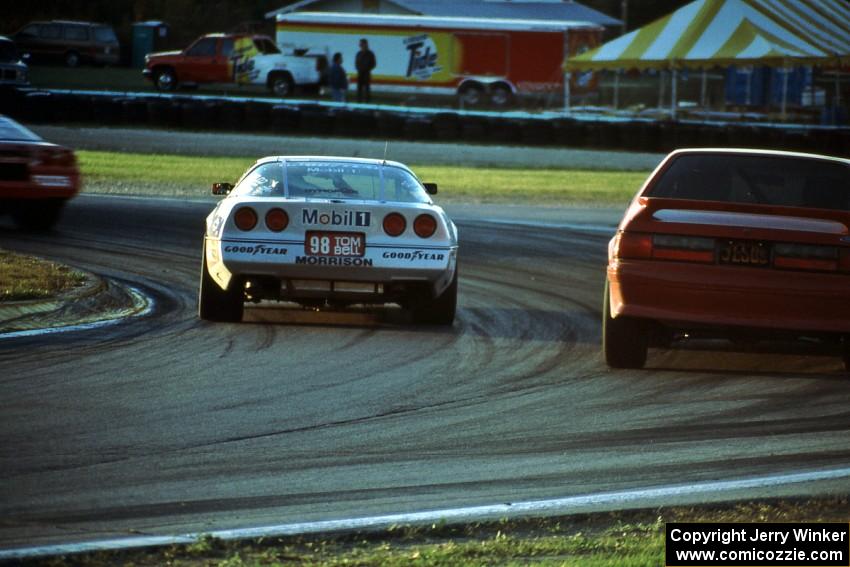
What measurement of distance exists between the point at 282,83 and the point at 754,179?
4115 cm

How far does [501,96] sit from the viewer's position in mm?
48688

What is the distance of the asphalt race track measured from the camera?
A: 5.81 m

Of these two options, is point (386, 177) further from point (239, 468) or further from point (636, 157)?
point (636, 157)

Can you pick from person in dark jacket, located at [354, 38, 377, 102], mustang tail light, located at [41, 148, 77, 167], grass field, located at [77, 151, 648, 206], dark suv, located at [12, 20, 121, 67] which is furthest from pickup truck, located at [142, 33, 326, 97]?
mustang tail light, located at [41, 148, 77, 167]

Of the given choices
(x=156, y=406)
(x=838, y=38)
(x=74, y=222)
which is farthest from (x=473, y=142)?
(x=156, y=406)

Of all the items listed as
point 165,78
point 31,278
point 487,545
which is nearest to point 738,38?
point 165,78

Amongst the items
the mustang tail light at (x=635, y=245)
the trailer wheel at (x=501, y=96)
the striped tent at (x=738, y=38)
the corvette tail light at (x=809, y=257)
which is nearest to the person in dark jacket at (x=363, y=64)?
the trailer wheel at (x=501, y=96)

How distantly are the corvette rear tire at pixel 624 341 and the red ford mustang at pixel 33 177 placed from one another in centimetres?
792

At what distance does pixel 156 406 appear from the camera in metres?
7.55

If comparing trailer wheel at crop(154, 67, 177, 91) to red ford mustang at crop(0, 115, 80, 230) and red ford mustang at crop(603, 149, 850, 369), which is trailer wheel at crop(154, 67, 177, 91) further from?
red ford mustang at crop(603, 149, 850, 369)

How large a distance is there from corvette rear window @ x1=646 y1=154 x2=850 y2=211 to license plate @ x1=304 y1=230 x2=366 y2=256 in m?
1.99

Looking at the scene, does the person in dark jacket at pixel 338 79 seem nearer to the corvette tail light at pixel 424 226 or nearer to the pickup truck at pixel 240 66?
the pickup truck at pixel 240 66

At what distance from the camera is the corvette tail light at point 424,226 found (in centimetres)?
1038

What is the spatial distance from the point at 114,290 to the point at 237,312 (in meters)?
1.66
